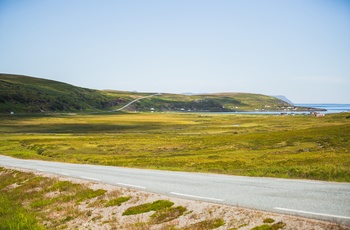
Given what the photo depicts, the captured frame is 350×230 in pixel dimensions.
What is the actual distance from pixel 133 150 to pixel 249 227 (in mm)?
61385

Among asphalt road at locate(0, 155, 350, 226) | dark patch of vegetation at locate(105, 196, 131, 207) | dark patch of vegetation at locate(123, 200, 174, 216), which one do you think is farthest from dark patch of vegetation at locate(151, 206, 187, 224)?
dark patch of vegetation at locate(105, 196, 131, 207)

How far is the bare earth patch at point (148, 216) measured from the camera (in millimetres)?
14065

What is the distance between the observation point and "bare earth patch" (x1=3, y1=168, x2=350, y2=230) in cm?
1406

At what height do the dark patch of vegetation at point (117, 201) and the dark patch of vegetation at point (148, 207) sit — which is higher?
the dark patch of vegetation at point (148, 207)

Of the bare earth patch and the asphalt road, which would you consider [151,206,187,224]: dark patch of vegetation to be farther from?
the asphalt road

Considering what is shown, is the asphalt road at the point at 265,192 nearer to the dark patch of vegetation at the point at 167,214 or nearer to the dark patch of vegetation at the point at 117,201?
the dark patch of vegetation at the point at 167,214

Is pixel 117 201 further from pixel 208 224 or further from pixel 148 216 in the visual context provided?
pixel 208 224

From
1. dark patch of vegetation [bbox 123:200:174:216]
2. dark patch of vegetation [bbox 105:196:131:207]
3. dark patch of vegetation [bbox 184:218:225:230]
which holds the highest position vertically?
dark patch of vegetation [bbox 184:218:225:230]

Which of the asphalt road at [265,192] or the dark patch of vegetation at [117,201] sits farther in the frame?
the dark patch of vegetation at [117,201]

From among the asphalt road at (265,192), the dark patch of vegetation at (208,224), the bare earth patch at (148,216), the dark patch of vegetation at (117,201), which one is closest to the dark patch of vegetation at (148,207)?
the bare earth patch at (148,216)

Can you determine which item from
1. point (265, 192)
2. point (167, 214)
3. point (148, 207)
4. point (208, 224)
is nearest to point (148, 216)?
point (148, 207)

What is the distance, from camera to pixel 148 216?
18875mm

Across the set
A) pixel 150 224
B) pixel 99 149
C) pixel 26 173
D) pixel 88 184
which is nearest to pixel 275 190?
pixel 150 224

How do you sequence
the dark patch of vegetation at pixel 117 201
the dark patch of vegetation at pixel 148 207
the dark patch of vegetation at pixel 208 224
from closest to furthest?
1. the dark patch of vegetation at pixel 208 224
2. the dark patch of vegetation at pixel 148 207
3. the dark patch of vegetation at pixel 117 201
